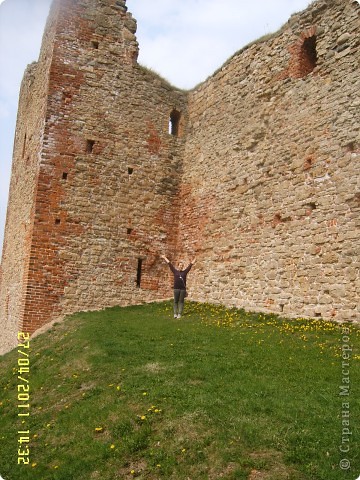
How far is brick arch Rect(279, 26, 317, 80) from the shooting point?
12686 millimetres

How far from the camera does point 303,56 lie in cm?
1283

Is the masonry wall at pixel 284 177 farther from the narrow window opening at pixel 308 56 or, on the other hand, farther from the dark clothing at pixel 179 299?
the dark clothing at pixel 179 299

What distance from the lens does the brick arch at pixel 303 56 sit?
41.6 feet

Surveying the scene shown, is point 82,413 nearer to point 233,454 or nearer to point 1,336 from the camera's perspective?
point 233,454

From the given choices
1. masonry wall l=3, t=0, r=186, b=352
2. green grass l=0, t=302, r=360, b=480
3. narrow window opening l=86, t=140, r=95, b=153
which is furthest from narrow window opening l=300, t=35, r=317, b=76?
narrow window opening l=86, t=140, r=95, b=153

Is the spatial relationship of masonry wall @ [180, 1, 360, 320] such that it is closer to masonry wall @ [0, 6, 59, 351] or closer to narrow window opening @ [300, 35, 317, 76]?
narrow window opening @ [300, 35, 317, 76]

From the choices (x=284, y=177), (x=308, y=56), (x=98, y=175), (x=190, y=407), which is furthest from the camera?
(x=98, y=175)

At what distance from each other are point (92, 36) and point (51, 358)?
10.4 m

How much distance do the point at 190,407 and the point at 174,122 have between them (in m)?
12.9

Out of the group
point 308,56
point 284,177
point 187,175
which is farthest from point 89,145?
point 308,56

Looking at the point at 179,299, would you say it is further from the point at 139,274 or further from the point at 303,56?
the point at 303,56

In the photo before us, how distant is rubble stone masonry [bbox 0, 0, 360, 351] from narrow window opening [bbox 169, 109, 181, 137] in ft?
0.22

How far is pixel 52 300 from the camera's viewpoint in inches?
566

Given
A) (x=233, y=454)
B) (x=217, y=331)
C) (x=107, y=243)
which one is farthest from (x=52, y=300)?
(x=233, y=454)
